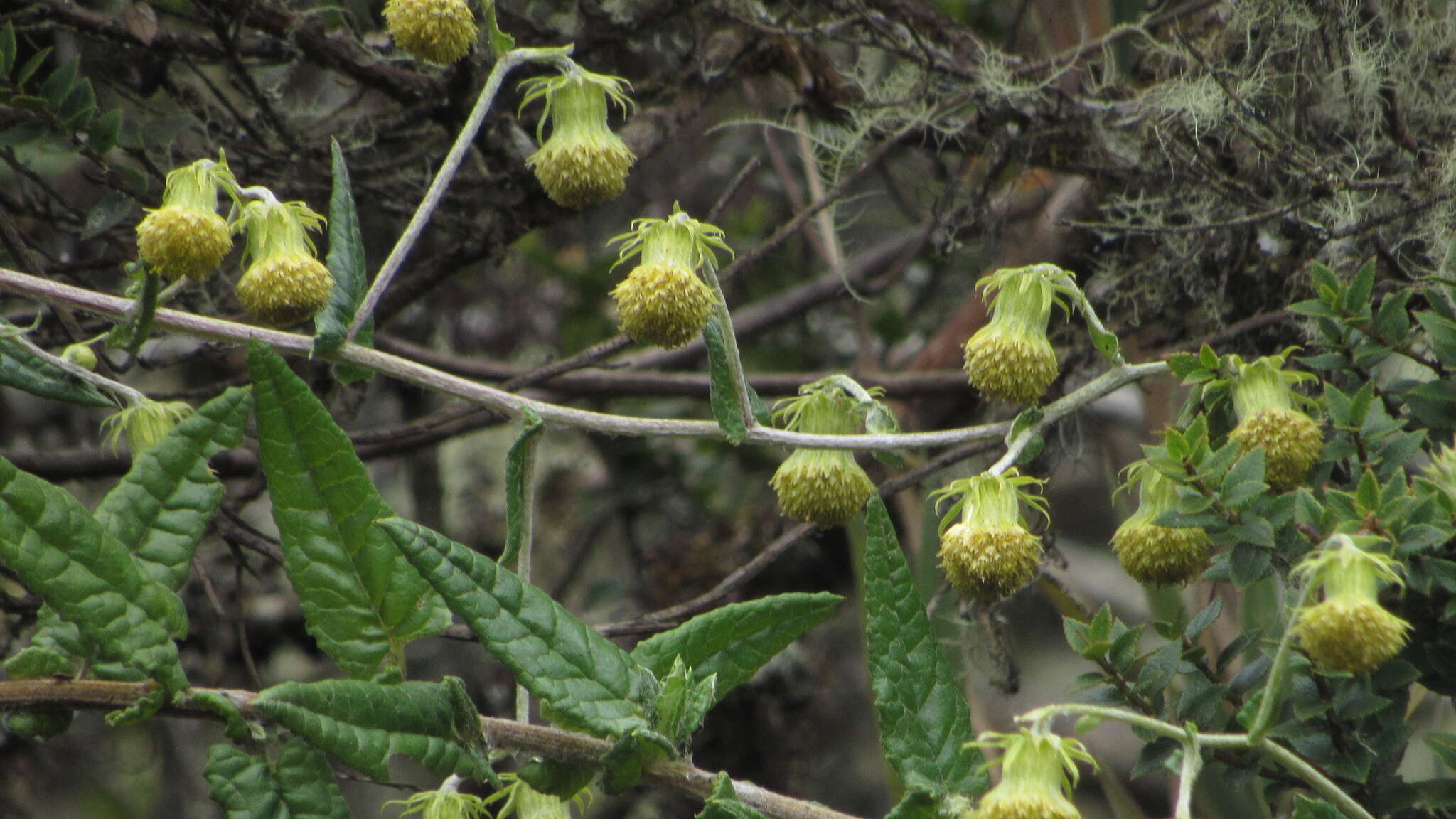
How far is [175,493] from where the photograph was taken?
2.57 ft

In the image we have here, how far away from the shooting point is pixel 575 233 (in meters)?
2.03

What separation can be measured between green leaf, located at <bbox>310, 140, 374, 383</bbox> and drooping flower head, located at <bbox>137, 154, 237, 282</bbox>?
0.24 feet

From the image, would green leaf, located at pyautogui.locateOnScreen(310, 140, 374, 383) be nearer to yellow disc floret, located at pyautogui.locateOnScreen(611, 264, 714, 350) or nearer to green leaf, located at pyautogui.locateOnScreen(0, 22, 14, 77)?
yellow disc floret, located at pyautogui.locateOnScreen(611, 264, 714, 350)

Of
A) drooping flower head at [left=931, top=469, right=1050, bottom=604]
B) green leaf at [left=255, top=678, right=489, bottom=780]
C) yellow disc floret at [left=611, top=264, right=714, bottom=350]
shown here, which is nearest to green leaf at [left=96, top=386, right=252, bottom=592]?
green leaf at [left=255, top=678, right=489, bottom=780]

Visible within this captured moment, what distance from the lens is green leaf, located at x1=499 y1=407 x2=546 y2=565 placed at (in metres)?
0.84

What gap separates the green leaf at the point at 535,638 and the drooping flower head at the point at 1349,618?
388mm

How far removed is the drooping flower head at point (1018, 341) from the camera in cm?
82

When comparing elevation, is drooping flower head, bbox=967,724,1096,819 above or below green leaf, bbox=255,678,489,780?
below

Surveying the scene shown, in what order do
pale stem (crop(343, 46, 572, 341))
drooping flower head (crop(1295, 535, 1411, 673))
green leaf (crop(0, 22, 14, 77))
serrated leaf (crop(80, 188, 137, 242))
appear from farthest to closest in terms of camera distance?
1. serrated leaf (crop(80, 188, 137, 242))
2. green leaf (crop(0, 22, 14, 77))
3. pale stem (crop(343, 46, 572, 341))
4. drooping flower head (crop(1295, 535, 1411, 673))

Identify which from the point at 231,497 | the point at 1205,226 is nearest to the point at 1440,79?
the point at 1205,226

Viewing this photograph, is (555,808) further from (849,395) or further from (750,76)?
(750,76)

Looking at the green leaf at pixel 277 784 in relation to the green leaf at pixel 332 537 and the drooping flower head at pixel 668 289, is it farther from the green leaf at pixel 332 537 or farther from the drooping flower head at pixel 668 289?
the drooping flower head at pixel 668 289

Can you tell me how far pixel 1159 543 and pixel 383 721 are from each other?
51 centimetres

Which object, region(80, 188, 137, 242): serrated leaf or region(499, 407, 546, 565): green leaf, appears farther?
region(80, 188, 137, 242): serrated leaf
